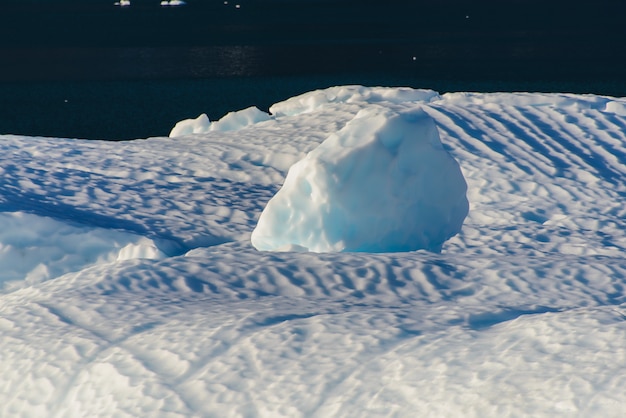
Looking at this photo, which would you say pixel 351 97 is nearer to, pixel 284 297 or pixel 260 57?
pixel 284 297

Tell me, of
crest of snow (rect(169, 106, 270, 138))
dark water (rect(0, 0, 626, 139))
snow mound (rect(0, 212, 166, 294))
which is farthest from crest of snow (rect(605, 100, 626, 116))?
dark water (rect(0, 0, 626, 139))

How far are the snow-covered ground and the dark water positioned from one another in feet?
23.7

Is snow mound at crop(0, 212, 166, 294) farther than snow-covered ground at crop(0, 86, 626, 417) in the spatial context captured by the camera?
Yes

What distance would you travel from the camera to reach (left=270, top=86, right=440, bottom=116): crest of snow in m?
6.89

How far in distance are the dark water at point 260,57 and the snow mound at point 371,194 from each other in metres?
8.09

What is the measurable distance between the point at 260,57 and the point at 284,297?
1629 centimetres

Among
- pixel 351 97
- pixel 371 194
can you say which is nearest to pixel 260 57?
pixel 351 97

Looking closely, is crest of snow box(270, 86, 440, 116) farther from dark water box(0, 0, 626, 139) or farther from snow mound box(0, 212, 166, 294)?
dark water box(0, 0, 626, 139)

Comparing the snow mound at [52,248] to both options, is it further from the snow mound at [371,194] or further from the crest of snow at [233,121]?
the crest of snow at [233,121]

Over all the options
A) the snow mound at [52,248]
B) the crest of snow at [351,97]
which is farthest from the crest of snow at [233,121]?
the snow mound at [52,248]

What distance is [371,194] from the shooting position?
358 centimetres

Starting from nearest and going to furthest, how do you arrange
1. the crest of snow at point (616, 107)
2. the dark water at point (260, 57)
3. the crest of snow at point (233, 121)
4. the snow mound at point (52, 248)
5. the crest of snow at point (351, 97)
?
the snow mound at point (52, 248)
the crest of snow at point (616, 107)
the crest of snow at point (233, 121)
the crest of snow at point (351, 97)
the dark water at point (260, 57)

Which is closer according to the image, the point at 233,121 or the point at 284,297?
Result: the point at 284,297

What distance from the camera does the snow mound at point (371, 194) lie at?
139 inches
